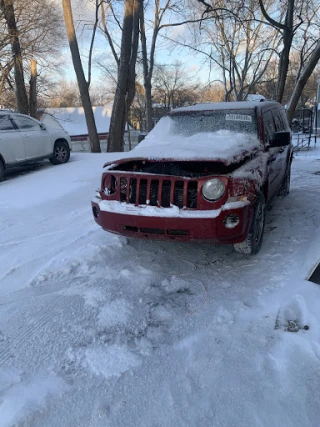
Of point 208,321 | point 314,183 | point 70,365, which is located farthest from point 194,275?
point 314,183

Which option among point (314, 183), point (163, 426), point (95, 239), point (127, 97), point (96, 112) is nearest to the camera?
point (163, 426)

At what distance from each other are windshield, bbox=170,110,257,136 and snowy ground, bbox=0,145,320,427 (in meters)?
1.51

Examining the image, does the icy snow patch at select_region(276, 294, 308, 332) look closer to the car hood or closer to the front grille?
the front grille

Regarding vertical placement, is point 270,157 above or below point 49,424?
above

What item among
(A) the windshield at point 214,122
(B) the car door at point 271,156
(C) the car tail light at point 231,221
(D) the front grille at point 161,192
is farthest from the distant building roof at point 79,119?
(C) the car tail light at point 231,221

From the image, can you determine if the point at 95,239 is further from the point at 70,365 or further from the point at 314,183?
the point at 314,183

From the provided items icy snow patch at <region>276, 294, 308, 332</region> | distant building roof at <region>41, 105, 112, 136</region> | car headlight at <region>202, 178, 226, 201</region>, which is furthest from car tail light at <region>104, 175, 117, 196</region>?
distant building roof at <region>41, 105, 112, 136</region>

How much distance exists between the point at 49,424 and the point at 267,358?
1.42m

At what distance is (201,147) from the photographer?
155 inches

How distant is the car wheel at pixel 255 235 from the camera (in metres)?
3.65

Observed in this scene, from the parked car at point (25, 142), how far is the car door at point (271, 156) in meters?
6.76

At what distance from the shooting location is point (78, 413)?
196 cm

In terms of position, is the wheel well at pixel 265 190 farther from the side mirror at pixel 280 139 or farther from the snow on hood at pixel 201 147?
the side mirror at pixel 280 139

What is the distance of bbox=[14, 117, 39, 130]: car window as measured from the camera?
943 cm
